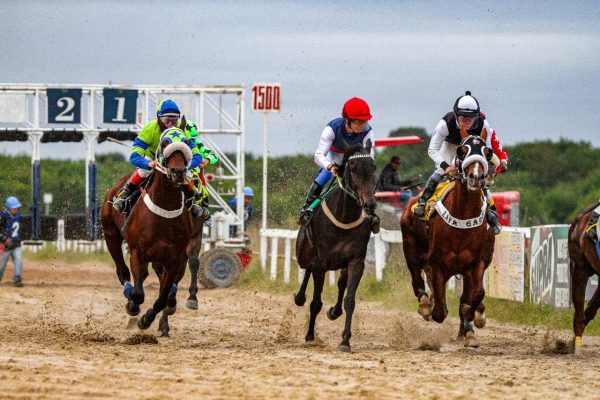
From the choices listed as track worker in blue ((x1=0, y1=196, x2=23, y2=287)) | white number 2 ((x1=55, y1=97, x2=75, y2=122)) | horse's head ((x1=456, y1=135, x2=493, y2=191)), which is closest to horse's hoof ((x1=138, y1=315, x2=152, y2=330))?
horse's head ((x1=456, y1=135, x2=493, y2=191))

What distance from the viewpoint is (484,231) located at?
12.5m

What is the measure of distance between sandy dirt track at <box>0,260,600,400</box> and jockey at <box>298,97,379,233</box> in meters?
1.55

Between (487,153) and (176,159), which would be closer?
(176,159)

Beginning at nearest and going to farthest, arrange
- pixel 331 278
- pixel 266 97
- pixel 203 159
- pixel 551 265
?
1. pixel 203 159
2. pixel 551 265
3. pixel 331 278
4. pixel 266 97

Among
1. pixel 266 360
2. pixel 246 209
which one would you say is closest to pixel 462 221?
pixel 266 360

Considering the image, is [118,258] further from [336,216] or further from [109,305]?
[109,305]

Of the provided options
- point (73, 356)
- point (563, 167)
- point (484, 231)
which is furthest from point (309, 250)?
point (563, 167)

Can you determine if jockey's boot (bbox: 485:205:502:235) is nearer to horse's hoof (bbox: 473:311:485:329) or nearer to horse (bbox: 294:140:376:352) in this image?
horse's hoof (bbox: 473:311:485:329)

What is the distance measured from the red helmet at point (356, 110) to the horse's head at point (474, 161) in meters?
1.03

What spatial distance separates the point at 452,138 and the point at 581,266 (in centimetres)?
193

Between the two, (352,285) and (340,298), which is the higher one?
(352,285)

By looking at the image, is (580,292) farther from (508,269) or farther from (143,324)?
(508,269)

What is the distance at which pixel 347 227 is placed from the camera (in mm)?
12406

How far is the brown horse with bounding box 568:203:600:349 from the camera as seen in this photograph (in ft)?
41.3
